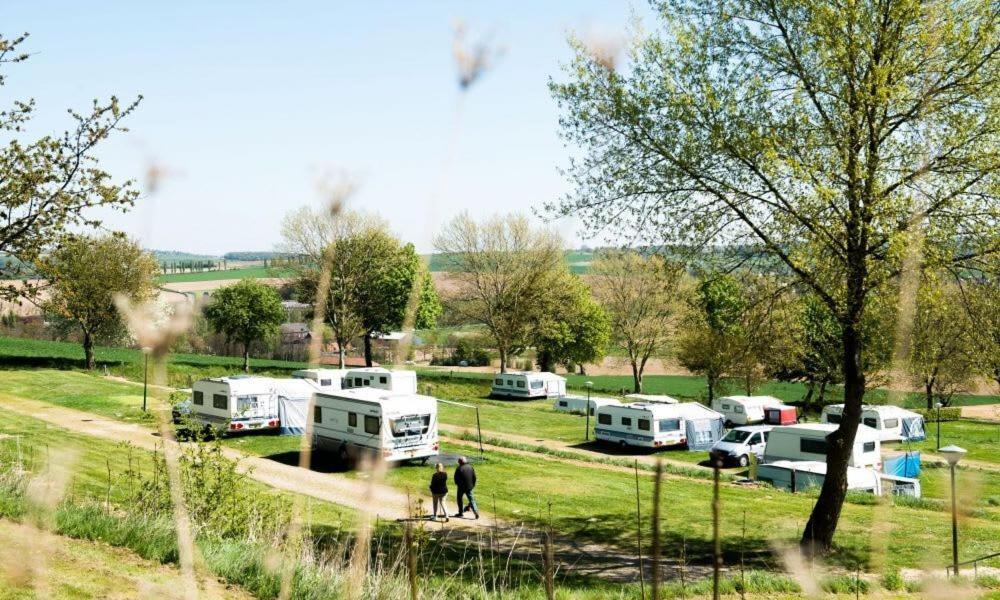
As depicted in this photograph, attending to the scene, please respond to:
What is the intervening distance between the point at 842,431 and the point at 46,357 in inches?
2020

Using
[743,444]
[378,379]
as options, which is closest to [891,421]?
[743,444]

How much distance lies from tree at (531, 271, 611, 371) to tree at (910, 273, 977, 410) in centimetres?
2331

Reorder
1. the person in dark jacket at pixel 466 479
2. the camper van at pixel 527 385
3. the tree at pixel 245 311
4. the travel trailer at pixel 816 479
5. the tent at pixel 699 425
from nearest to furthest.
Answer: the person in dark jacket at pixel 466 479, the travel trailer at pixel 816 479, the tent at pixel 699 425, the camper van at pixel 527 385, the tree at pixel 245 311

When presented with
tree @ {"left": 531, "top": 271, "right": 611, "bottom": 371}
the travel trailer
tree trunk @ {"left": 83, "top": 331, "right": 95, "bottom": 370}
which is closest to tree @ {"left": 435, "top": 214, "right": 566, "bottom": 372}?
tree @ {"left": 531, "top": 271, "right": 611, "bottom": 371}

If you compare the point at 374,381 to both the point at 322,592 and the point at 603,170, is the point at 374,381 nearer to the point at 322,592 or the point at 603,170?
the point at 603,170

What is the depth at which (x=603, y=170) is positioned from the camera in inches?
611

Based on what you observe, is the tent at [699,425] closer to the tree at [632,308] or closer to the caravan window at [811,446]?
the caravan window at [811,446]

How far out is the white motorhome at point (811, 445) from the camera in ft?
95.9

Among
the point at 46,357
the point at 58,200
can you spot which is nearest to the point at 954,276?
the point at 58,200

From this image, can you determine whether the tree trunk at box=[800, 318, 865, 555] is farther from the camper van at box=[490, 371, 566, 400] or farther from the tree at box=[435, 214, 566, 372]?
the tree at box=[435, 214, 566, 372]

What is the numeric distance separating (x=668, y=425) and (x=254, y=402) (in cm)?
1626

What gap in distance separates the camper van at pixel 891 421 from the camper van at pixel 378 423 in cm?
2379

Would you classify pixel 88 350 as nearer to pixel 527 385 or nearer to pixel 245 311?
pixel 245 311

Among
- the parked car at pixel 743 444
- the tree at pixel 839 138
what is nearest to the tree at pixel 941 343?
the tree at pixel 839 138
